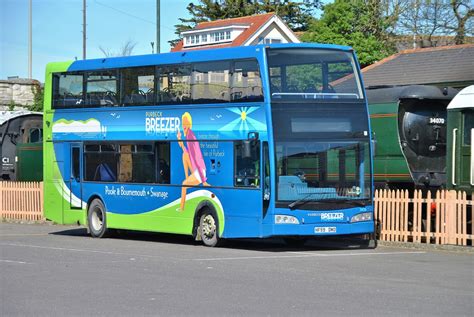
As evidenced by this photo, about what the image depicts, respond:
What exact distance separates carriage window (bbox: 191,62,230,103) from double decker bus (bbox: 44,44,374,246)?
0.03 m

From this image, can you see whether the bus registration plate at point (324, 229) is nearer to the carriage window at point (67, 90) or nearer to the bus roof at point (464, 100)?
the bus roof at point (464, 100)

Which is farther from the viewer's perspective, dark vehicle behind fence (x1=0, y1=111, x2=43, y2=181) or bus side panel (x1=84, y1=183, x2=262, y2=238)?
dark vehicle behind fence (x1=0, y1=111, x2=43, y2=181)

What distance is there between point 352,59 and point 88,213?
26.6ft

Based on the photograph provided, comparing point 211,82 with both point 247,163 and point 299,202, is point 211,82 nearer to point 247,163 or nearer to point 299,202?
point 247,163

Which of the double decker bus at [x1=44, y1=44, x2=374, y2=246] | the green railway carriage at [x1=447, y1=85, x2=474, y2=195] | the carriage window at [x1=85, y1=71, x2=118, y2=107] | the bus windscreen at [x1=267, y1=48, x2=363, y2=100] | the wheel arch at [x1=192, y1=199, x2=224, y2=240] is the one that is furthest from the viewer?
the carriage window at [x1=85, y1=71, x2=118, y2=107]

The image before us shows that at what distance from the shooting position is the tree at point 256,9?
7888 cm

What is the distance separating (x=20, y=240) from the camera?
22484mm

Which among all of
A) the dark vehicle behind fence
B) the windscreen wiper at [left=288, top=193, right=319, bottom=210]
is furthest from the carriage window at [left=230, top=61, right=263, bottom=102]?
the dark vehicle behind fence

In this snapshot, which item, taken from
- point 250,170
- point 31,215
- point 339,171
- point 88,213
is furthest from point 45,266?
point 31,215

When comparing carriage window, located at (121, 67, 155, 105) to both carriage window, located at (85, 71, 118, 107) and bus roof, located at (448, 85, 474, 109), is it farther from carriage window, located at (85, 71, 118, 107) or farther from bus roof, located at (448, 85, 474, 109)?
→ bus roof, located at (448, 85, 474, 109)

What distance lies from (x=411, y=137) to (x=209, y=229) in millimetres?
5466

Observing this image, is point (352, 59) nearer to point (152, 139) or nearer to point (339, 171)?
point (339, 171)

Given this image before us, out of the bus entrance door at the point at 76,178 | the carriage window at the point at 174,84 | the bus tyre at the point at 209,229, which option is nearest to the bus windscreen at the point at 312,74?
the carriage window at the point at 174,84

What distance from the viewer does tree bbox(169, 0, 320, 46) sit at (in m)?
78.9
